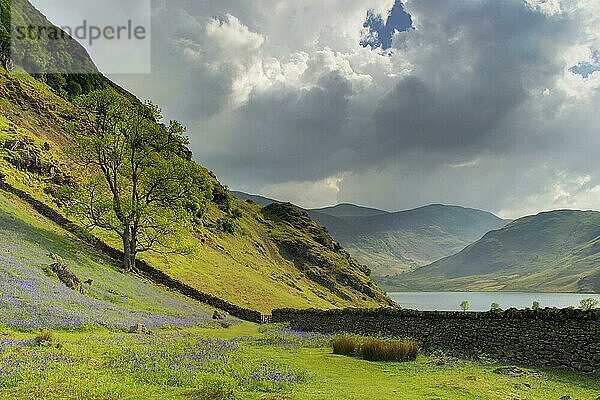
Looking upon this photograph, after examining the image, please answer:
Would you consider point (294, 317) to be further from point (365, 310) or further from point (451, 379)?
point (451, 379)

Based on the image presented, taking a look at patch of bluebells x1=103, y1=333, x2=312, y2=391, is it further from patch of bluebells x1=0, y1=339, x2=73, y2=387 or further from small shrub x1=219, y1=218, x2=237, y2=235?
small shrub x1=219, y1=218, x2=237, y2=235

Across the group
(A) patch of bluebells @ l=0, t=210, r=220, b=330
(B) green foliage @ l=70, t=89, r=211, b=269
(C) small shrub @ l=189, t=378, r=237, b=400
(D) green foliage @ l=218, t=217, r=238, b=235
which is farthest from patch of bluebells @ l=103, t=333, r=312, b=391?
(D) green foliage @ l=218, t=217, r=238, b=235

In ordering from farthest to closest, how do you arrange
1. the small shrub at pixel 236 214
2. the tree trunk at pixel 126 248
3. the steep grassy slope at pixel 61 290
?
the small shrub at pixel 236 214 < the tree trunk at pixel 126 248 < the steep grassy slope at pixel 61 290

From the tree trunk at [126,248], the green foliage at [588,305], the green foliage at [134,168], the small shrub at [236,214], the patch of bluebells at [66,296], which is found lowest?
the green foliage at [588,305]

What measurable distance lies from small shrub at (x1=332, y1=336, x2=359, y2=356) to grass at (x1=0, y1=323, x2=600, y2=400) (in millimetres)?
1451

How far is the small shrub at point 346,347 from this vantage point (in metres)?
21.5

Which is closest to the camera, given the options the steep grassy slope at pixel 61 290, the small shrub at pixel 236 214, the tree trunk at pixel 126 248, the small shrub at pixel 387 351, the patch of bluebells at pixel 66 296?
the small shrub at pixel 387 351

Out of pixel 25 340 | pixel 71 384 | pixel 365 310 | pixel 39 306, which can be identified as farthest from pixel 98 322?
pixel 365 310

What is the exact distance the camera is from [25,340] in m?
17.0

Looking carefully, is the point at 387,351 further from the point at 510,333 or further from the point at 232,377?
the point at 232,377

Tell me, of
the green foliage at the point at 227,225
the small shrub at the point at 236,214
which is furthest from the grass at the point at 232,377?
the small shrub at the point at 236,214

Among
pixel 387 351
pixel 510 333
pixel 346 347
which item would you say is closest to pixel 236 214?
pixel 346 347

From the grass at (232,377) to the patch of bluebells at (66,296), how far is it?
351 centimetres

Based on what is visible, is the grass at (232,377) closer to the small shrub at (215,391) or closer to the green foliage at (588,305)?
the small shrub at (215,391)
